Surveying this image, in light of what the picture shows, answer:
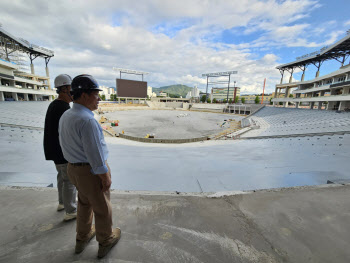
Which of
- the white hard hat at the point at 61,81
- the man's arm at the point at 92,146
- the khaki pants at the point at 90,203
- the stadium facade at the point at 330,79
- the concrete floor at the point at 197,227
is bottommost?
the concrete floor at the point at 197,227

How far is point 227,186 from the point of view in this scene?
2.99 meters

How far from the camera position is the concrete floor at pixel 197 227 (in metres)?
1.54

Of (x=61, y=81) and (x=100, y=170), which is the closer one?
(x=100, y=170)

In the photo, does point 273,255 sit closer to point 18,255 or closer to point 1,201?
point 18,255

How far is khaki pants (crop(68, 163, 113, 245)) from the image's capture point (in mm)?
1532

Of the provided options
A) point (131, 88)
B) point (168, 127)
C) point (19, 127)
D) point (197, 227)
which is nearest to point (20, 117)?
point (19, 127)

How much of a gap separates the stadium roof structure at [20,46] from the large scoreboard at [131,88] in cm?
2523

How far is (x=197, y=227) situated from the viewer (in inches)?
74.4

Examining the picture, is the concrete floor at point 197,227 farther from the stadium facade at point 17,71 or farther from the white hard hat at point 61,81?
the stadium facade at point 17,71

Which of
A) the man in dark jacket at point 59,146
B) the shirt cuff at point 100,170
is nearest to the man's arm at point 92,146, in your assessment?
the shirt cuff at point 100,170

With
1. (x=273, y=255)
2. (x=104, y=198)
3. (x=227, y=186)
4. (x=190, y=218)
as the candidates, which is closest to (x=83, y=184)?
(x=104, y=198)

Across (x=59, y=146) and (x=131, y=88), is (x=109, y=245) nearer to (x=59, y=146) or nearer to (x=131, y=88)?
(x=59, y=146)

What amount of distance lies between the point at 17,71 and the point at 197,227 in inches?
2351

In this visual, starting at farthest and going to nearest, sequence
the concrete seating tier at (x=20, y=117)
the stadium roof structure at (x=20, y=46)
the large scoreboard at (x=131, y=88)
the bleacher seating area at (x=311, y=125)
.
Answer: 1. the large scoreboard at (x=131, y=88)
2. the stadium roof structure at (x=20, y=46)
3. the bleacher seating area at (x=311, y=125)
4. the concrete seating tier at (x=20, y=117)
